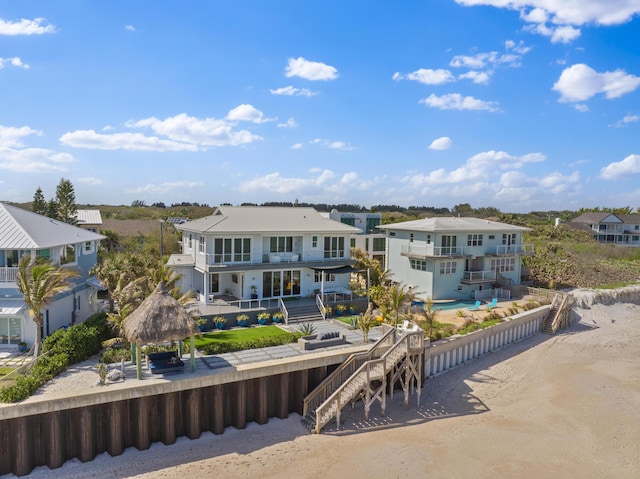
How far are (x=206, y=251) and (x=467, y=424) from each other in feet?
59.1

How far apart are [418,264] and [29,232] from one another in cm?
2668

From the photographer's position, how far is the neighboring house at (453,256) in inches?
1400

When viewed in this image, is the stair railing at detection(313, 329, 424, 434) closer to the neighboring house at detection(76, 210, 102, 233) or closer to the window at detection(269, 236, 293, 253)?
the window at detection(269, 236, 293, 253)

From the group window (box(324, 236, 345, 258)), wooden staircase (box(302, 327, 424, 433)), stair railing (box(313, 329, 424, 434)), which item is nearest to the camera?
stair railing (box(313, 329, 424, 434))

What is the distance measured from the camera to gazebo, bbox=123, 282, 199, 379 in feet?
55.5

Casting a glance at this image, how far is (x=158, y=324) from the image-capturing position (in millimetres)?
17266

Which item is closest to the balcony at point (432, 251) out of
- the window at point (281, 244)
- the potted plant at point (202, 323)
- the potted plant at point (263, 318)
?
the window at point (281, 244)

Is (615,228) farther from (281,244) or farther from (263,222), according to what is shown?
(263,222)

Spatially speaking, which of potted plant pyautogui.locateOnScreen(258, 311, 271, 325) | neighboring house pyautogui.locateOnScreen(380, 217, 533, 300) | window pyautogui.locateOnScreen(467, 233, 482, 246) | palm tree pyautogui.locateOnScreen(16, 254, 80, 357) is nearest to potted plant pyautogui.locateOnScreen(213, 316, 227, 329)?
potted plant pyautogui.locateOnScreen(258, 311, 271, 325)

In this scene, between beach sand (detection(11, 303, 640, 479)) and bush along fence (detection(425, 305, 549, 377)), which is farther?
bush along fence (detection(425, 305, 549, 377))

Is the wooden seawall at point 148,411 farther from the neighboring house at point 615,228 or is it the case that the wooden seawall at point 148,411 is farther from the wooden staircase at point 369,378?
the neighboring house at point 615,228

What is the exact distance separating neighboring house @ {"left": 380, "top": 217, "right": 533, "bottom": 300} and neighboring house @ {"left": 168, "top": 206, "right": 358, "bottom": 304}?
6.98 m

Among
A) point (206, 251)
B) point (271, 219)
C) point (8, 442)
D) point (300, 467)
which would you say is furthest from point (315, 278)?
point (8, 442)

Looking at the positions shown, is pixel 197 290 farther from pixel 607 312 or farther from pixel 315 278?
Result: pixel 607 312
